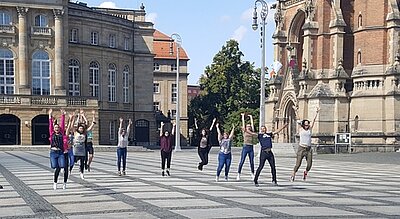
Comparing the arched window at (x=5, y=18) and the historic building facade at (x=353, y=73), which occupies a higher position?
the arched window at (x=5, y=18)

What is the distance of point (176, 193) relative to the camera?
1550cm

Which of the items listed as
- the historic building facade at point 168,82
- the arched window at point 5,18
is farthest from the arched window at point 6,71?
the historic building facade at point 168,82

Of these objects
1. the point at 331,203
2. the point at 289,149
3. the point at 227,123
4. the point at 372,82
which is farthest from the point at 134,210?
the point at 227,123

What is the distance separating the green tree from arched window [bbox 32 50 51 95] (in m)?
25.2

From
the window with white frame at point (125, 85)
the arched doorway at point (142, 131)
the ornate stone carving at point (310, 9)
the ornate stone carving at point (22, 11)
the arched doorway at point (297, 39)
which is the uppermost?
the ornate stone carving at point (22, 11)

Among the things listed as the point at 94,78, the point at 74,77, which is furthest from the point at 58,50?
the point at 94,78

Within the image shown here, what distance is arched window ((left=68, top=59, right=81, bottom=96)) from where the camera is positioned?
6709 cm

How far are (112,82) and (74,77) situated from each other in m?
5.95

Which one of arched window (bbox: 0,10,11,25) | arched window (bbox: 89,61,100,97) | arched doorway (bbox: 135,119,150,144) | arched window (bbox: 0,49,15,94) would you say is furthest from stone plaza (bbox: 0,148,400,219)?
arched doorway (bbox: 135,119,150,144)

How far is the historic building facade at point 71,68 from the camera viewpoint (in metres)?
58.4

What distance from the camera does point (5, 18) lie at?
60281mm

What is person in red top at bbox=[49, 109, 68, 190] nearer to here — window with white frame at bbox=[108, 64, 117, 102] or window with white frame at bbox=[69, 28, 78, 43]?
window with white frame at bbox=[69, 28, 78, 43]

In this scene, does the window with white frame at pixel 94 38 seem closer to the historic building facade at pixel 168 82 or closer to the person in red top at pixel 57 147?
the historic building facade at pixel 168 82

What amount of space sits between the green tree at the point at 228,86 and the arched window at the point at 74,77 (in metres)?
19.8
